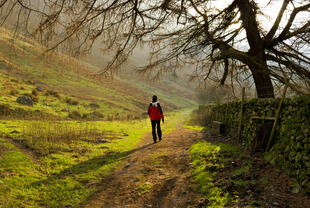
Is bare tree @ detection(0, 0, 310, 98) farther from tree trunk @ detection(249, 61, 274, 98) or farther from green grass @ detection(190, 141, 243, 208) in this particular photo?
green grass @ detection(190, 141, 243, 208)

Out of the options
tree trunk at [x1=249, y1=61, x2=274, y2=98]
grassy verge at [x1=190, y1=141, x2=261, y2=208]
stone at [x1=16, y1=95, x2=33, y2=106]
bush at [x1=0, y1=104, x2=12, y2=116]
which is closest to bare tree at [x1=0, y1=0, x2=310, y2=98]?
tree trunk at [x1=249, y1=61, x2=274, y2=98]

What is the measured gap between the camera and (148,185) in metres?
4.35

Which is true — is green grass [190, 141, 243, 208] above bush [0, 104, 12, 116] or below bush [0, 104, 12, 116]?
below

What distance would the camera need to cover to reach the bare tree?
3877 mm

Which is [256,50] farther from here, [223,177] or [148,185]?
[148,185]

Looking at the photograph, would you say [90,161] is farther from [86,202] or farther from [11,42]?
[11,42]

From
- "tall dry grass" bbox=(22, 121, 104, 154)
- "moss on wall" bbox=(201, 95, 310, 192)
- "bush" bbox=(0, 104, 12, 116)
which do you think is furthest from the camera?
"bush" bbox=(0, 104, 12, 116)

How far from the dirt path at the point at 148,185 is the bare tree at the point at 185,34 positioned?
3.01 metres

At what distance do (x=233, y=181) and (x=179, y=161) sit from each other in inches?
84.3

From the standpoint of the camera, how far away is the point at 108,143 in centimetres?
830

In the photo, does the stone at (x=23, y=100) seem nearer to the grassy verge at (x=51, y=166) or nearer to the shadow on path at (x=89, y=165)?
the grassy verge at (x=51, y=166)

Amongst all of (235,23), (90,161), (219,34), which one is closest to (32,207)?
(90,161)

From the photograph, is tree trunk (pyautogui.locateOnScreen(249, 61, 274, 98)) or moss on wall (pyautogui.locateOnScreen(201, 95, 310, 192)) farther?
tree trunk (pyautogui.locateOnScreen(249, 61, 274, 98))

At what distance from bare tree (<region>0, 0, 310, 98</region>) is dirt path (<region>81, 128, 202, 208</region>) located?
301 centimetres
